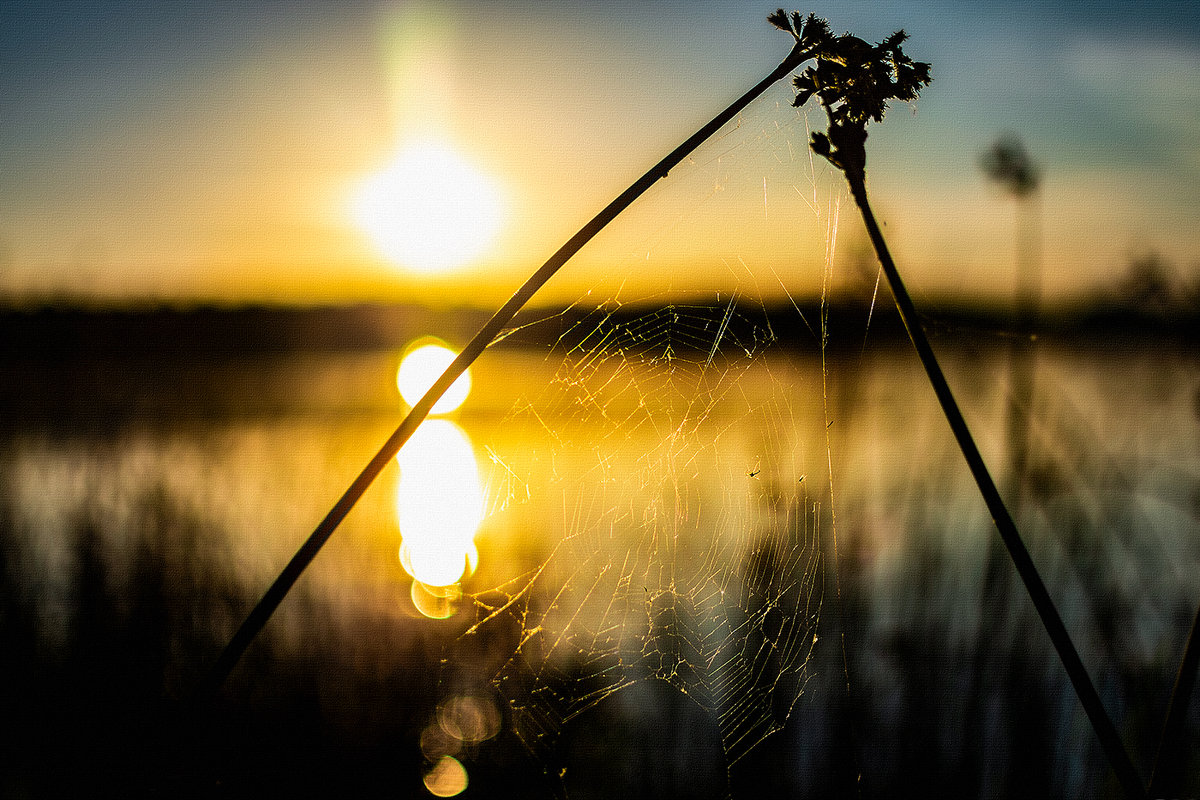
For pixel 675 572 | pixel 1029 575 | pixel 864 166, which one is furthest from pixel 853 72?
pixel 675 572

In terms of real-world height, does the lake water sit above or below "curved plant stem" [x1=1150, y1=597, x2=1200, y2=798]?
below

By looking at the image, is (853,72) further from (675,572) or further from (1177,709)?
(675,572)

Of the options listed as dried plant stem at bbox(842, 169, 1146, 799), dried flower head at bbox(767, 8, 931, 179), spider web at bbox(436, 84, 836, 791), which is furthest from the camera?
spider web at bbox(436, 84, 836, 791)

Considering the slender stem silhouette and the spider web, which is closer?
the slender stem silhouette

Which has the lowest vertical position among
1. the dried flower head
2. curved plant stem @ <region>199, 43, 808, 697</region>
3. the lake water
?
the lake water

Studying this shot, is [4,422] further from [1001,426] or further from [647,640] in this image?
[1001,426]

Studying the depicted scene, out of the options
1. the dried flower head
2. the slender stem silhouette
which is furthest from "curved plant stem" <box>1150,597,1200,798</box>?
the dried flower head

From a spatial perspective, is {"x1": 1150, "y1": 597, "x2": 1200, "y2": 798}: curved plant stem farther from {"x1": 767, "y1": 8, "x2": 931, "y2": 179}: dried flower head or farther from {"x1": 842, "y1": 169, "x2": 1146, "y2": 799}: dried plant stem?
{"x1": 767, "y1": 8, "x2": 931, "y2": 179}: dried flower head

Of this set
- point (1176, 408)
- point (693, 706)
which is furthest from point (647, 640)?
point (1176, 408)
